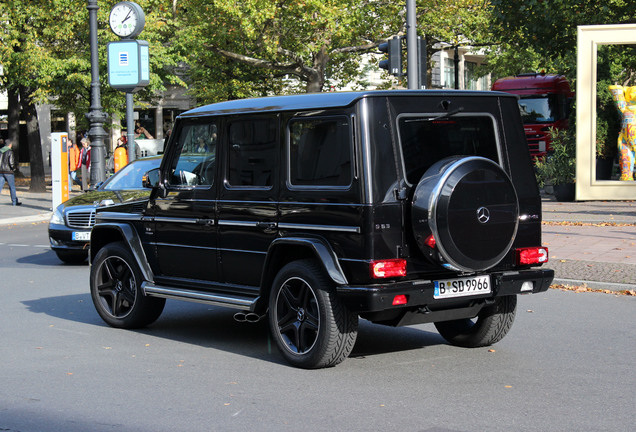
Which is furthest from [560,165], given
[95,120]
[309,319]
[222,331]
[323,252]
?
[323,252]

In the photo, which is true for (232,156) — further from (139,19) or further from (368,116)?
(139,19)

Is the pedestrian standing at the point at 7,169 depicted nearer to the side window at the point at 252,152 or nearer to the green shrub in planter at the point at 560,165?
the green shrub in planter at the point at 560,165

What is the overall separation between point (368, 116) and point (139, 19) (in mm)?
16979

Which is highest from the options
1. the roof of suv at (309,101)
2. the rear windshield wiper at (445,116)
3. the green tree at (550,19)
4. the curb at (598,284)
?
the green tree at (550,19)

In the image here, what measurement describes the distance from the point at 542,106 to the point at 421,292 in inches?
1071

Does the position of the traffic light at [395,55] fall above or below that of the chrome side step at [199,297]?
above

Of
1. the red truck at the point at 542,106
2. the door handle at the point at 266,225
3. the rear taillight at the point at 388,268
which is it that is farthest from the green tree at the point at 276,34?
the rear taillight at the point at 388,268

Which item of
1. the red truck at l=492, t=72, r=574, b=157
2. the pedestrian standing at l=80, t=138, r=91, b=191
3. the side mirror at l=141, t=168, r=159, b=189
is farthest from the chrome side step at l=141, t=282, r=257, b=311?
the red truck at l=492, t=72, r=574, b=157

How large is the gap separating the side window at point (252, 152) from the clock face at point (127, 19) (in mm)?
15718

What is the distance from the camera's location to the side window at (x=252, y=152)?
23.8 ft

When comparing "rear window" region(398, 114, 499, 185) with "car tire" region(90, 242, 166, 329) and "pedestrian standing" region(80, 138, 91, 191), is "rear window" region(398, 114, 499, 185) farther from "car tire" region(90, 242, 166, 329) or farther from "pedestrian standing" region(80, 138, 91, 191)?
"pedestrian standing" region(80, 138, 91, 191)

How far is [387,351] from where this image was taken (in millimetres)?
7562

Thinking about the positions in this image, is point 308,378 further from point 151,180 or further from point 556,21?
point 556,21

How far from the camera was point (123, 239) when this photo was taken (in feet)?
28.5
